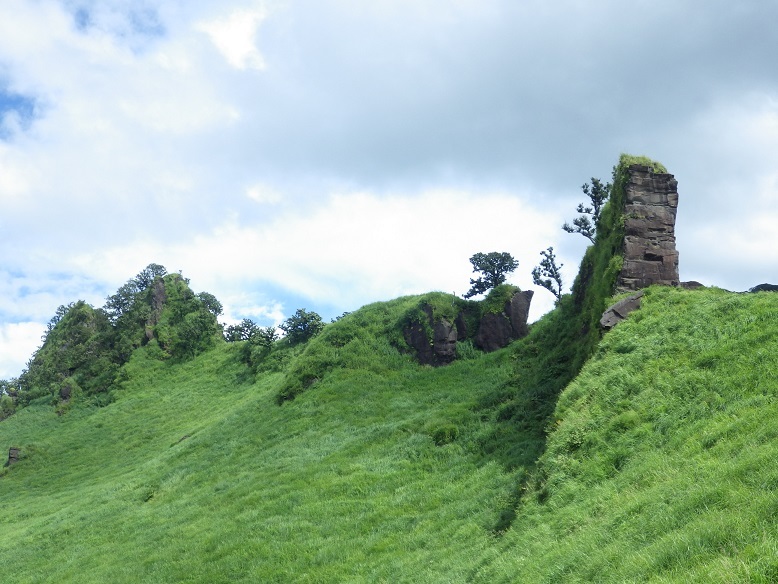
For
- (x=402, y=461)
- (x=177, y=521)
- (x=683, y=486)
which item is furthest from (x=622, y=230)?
(x=177, y=521)

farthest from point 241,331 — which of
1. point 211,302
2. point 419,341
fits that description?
point 419,341

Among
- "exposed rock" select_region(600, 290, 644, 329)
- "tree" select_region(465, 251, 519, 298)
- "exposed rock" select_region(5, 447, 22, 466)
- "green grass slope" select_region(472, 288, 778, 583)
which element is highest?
"tree" select_region(465, 251, 519, 298)

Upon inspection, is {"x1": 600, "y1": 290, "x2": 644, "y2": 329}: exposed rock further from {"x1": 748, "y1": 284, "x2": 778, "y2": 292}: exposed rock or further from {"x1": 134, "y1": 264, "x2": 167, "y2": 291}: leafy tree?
{"x1": 134, "y1": 264, "x2": 167, "y2": 291}: leafy tree

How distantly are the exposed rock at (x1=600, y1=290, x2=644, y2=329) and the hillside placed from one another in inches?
19.7

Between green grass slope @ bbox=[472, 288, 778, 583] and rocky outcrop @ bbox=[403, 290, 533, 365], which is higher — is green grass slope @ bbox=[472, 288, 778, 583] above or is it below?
below

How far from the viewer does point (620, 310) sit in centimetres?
2034

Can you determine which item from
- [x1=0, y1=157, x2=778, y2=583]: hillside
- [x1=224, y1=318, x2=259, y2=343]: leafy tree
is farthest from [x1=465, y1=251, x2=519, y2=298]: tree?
[x1=224, y1=318, x2=259, y2=343]: leafy tree

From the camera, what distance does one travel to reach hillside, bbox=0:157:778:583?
9.58 metres

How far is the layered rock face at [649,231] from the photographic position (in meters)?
22.3

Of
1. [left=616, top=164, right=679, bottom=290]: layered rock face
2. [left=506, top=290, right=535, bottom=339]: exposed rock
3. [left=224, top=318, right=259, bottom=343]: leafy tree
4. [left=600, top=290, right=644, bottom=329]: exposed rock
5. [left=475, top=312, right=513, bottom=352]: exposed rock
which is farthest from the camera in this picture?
[left=224, top=318, right=259, bottom=343]: leafy tree

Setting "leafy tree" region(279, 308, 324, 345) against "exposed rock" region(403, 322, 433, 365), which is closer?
"exposed rock" region(403, 322, 433, 365)

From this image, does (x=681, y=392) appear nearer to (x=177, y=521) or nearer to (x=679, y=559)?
(x=679, y=559)

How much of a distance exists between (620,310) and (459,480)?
842 centimetres

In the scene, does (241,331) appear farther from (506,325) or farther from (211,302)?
(506,325)
